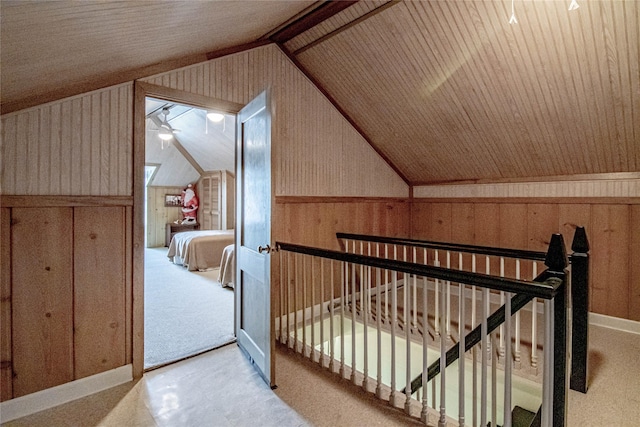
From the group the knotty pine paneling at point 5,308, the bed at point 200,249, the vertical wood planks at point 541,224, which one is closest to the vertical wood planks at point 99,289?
the knotty pine paneling at point 5,308

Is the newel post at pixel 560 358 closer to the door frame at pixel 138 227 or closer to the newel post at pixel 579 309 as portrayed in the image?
the newel post at pixel 579 309

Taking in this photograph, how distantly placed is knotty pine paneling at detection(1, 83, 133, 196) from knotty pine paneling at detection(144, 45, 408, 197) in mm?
396

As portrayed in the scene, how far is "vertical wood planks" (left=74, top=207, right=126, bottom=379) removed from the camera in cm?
208

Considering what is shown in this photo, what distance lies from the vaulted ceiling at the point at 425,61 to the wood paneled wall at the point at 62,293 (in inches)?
28.7

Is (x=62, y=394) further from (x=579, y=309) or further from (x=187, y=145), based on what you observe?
(x=187, y=145)

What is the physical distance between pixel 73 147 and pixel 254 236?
4.23ft

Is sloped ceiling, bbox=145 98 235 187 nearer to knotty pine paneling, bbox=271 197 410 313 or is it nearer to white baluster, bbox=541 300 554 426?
A: knotty pine paneling, bbox=271 197 410 313

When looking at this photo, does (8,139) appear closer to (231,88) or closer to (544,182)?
(231,88)

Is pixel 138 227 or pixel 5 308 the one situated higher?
pixel 138 227

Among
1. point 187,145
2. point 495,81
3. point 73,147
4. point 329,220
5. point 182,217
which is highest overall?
point 187,145

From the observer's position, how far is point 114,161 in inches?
87.0

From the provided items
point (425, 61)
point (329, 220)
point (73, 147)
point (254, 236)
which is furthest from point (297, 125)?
point (73, 147)

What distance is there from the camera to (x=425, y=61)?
2.77 m

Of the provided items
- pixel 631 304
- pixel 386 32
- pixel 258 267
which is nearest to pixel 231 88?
pixel 386 32
